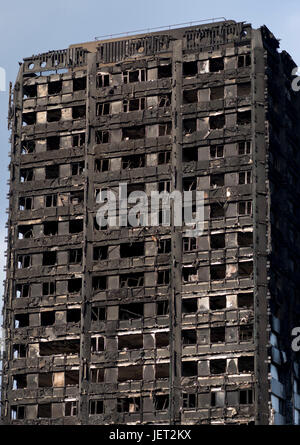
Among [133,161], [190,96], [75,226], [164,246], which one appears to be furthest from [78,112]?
[164,246]

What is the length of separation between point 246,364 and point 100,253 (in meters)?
19.5

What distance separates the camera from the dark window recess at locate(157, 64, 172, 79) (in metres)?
160

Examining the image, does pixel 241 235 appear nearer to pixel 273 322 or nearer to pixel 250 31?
pixel 273 322

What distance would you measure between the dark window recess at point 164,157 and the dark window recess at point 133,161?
5.79 feet

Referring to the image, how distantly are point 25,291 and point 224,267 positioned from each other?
811 inches

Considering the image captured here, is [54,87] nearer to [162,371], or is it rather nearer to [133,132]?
[133,132]

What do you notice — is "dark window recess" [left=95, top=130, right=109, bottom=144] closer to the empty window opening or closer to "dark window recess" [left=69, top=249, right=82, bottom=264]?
"dark window recess" [left=69, top=249, right=82, bottom=264]

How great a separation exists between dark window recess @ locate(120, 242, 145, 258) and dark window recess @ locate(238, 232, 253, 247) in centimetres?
981

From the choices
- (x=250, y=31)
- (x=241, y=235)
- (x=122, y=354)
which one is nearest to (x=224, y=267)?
(x=241, y=235)

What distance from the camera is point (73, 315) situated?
153875 mm

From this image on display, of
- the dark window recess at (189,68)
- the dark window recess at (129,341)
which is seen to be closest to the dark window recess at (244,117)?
the dark window recess at (189,68)

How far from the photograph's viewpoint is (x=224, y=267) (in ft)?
490

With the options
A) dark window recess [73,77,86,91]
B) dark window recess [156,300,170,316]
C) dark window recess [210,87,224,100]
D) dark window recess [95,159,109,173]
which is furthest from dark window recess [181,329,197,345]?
dark window recess [73,77,86,91]

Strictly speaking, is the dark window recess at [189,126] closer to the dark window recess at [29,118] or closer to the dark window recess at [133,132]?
the dark window recess at [133,132]
